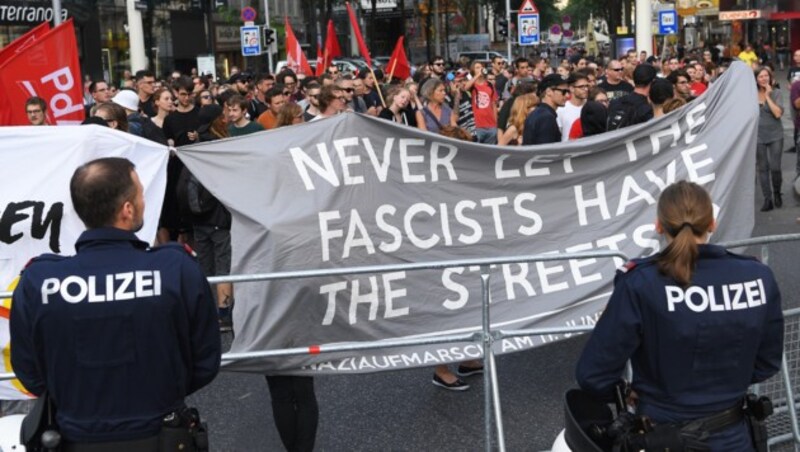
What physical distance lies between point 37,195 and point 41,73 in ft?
10.6

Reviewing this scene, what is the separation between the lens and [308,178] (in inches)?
228

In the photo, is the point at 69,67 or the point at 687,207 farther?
the point at 69,67

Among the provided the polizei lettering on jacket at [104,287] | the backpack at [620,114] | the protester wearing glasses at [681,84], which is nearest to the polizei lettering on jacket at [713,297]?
the polizei lettering on jacket at [104,287]

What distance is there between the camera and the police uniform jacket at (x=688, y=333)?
3670 mm

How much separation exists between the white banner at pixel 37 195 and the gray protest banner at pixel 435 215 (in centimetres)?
60

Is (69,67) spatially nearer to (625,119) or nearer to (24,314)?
(625,119)

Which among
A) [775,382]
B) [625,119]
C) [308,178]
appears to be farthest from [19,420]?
[625,119]

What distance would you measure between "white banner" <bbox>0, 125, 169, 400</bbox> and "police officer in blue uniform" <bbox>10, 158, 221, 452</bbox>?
2.02 m

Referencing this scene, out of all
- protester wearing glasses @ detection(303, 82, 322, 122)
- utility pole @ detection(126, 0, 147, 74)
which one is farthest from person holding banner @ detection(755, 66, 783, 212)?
utility pole @ detection(126, 0, 147, 74)

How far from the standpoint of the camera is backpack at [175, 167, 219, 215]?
333 inches

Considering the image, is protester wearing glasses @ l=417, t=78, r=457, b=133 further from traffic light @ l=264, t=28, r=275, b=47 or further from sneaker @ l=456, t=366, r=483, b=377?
traffic light @ l=264, t=28, r=275, b=47

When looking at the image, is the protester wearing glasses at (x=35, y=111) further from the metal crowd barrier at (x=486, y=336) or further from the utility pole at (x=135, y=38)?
the utility pole at (x=135, y=38)

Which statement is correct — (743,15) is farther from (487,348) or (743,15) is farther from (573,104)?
(487,348)

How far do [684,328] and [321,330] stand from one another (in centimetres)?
245
